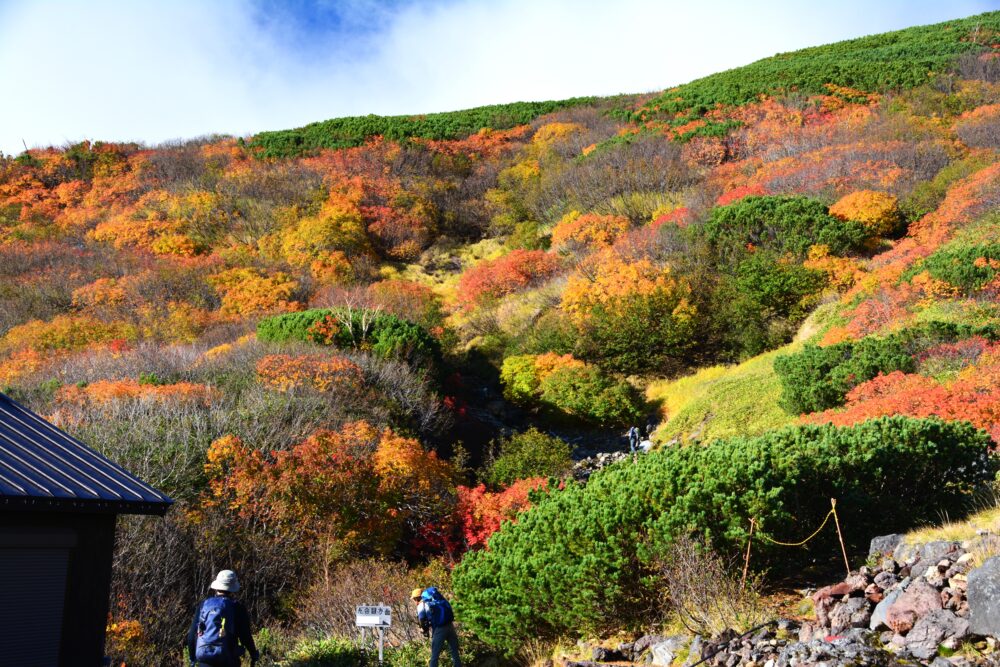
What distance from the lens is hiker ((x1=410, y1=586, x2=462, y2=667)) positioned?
810 cm

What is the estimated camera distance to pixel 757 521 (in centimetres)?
783

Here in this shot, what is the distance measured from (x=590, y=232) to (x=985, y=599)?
28331 mm

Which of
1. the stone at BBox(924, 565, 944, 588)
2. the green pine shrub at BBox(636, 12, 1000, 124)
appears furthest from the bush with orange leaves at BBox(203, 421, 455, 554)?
the green pine shrub at BBox(636, 12, 1000, 124)

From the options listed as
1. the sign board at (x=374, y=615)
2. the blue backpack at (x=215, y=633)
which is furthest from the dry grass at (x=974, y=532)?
the blue backpack at (x=215, y=633)

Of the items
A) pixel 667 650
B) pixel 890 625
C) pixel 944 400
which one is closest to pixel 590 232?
pixel 944 400

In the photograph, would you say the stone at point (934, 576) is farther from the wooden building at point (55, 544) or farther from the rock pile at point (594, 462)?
the rock pile at point (594, 462)

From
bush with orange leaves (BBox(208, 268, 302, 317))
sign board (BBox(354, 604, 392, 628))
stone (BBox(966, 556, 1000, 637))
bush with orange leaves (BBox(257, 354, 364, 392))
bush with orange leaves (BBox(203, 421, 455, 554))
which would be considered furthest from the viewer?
bush with orange leaves (BBox(208, 268, 302, 317))

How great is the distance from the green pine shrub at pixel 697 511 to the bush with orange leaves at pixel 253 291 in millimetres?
21160

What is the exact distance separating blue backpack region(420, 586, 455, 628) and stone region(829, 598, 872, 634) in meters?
3.65

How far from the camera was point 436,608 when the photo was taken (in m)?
8.15

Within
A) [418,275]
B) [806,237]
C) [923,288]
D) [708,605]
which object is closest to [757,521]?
[708,605]

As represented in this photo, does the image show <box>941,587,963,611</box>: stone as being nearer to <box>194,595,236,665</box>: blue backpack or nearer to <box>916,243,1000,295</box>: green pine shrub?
<box>194,595,236,665</box>: blue backpack

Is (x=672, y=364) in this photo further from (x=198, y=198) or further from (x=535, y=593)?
(x=198, y=198)

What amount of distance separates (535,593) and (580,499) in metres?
1.12
